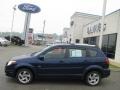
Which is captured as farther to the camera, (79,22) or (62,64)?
(79,22)

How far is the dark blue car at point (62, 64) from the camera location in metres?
10.5

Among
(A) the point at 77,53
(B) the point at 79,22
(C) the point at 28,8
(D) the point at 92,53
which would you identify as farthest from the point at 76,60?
(C) the point at 28,8

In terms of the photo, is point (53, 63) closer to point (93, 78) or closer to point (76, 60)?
point (76, 60)

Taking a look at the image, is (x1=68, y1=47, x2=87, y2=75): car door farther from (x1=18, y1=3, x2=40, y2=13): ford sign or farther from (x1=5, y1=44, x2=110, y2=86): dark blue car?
(x1=18, y1=3, x2=40, y2=13): ford sign

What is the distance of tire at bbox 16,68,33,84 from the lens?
34.6 ft

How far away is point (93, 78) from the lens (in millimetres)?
10961

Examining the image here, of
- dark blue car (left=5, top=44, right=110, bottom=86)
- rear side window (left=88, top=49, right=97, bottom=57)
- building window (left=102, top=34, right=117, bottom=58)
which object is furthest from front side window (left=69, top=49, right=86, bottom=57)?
building window (left=102, top=34, right=117, bottom=58)

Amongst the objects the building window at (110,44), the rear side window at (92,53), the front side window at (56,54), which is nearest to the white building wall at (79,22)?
the building window at (110,44)

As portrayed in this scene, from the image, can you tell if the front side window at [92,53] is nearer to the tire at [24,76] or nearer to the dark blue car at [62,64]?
the dark blue car at [62,64]

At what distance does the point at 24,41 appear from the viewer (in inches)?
2202

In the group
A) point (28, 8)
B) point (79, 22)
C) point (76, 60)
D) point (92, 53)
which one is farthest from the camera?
point (28, 8)

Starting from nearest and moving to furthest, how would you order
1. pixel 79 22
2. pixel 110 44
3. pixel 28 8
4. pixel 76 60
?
pixel 76 60
pixel 110 44
pixel 79 22
pixel 28 8

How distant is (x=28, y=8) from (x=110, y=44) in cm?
3096

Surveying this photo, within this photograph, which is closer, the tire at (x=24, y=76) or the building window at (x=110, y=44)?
the tire at (x=24, y=76)
